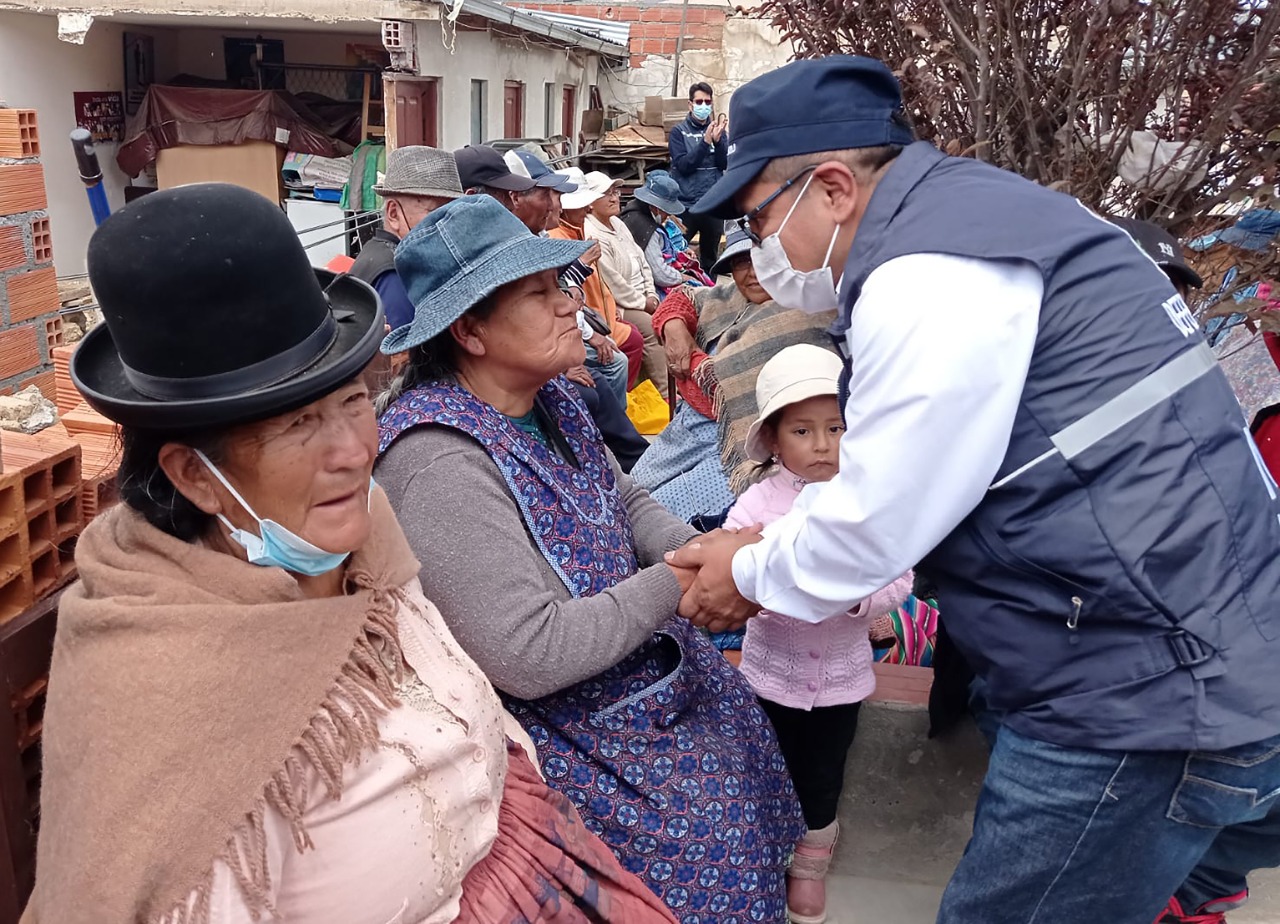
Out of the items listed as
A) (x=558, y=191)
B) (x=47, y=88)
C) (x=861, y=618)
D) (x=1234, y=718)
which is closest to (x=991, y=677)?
(x=1234, y=718)

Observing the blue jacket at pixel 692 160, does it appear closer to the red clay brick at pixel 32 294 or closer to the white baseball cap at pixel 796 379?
the red clay brick at pixel 32 294

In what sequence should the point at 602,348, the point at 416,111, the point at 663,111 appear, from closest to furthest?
the point at 602,348 < the point at 416,111 < the point at 663,111

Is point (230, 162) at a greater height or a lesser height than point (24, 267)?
lesser

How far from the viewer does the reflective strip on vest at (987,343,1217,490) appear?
5.52ft

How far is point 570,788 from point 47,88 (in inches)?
427

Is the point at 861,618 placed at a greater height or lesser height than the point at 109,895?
lesser

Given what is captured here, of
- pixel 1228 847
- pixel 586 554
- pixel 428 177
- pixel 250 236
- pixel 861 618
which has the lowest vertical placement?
pixel 1228 847

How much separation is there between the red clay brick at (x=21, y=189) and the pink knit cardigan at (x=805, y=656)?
3.34m

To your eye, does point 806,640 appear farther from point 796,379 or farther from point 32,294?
point 32,294

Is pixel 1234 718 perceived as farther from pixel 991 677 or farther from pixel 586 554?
pixel 586 554

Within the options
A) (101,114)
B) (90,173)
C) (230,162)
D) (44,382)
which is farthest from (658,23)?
(90,173)

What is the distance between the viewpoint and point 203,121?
37.0 feet

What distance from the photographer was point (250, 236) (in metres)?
1.49

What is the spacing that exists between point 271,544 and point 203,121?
11.4 m
